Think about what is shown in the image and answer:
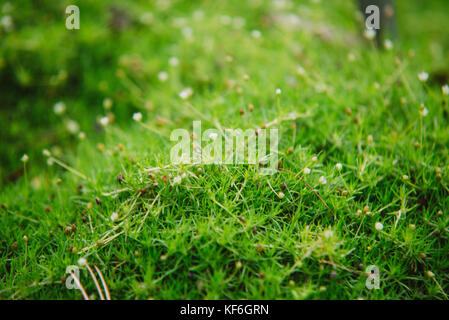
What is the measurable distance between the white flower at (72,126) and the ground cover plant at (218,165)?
2 cm

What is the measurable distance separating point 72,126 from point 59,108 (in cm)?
24

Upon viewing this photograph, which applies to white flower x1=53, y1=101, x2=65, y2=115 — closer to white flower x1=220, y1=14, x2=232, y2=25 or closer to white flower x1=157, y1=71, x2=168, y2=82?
white flower x1=157, y1=71, x2=168, y2=82

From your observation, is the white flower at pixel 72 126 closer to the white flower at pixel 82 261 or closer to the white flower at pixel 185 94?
the white flower at pixel 185 94

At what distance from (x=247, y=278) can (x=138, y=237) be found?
76 centimetres

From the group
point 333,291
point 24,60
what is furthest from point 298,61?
point 24,60

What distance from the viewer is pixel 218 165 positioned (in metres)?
2.17

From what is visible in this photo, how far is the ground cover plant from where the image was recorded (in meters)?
1.87

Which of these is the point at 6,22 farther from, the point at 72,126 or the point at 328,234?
the point at 328,234

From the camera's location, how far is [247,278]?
1814 millimetres

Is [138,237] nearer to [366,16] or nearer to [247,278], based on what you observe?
[247,278]

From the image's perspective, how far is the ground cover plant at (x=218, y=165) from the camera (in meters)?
1.87

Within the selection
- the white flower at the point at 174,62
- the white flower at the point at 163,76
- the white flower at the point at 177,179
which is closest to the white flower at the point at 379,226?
the white flower at the point at 177,179

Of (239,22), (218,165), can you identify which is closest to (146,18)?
(239,22)

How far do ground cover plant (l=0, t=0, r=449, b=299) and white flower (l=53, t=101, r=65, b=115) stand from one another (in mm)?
75
